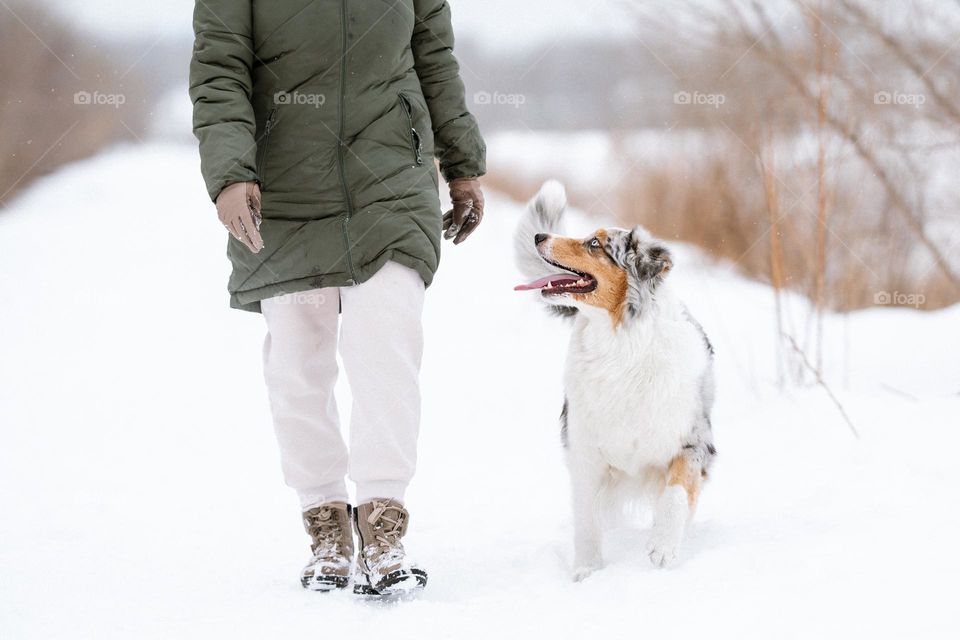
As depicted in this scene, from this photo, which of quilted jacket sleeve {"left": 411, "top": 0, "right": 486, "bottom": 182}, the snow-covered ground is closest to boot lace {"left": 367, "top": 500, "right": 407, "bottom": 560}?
the snow-covered ground

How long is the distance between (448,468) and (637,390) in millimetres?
1564

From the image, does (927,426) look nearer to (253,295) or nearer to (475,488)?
(475,488)

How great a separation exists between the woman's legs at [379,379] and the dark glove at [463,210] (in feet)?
1.21

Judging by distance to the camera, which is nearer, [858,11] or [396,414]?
[396,414]

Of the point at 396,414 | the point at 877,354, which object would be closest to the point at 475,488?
the point at 396,414

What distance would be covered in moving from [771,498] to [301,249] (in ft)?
5.92

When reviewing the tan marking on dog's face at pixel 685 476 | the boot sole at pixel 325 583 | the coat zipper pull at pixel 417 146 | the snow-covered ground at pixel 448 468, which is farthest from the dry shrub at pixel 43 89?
the tan marking on dog's face at pixel 685 476

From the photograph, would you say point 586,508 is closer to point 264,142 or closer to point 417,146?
point 417,146

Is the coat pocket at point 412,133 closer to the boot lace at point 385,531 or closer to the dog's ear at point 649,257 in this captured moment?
the dog's ear at point 649,257

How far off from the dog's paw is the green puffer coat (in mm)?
948

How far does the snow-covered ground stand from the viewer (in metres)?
1.86

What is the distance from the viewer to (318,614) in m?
1.94

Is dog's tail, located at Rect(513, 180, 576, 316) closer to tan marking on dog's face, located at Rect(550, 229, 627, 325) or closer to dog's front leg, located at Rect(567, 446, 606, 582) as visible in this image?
tan marking on dog's face, located at Rect(550, 229, 627, 325)

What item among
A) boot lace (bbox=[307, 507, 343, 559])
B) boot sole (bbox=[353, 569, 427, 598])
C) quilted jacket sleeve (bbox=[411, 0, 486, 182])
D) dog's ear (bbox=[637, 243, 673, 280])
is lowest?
boot sole (bbox=[353, 569, 427, 598])
